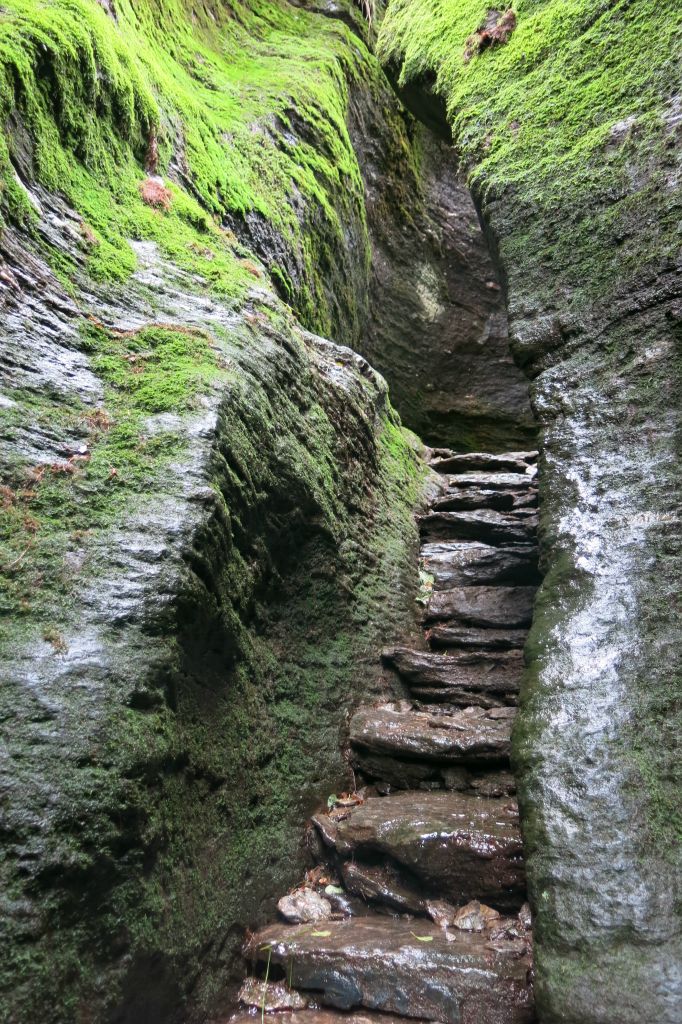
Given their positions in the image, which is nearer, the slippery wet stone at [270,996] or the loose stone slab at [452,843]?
the slippery wet stone at [270,996]

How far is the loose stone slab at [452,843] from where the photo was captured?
305 centimetres

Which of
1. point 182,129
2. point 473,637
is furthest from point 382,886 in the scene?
point 182,129

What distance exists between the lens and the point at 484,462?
841cm

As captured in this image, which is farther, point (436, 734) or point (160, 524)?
point (436, 734)

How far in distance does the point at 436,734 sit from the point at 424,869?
2.95ft

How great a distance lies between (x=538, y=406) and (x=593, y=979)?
270 centimetres

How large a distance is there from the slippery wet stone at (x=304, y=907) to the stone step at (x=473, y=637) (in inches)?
88.9

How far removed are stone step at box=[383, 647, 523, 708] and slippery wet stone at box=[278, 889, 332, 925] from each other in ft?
5.49

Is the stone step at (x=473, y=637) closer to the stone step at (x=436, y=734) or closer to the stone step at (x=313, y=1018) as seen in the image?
the stone step at (x=436, y=734)

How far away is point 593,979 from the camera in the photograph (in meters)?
2.13

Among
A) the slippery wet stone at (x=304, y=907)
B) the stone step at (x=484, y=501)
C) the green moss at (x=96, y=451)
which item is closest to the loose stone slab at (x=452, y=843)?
the slippery wet stone at (x=304, y=907)

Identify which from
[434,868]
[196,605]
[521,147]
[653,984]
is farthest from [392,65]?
[653,984]

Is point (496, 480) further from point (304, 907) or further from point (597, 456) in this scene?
point (304, 907)

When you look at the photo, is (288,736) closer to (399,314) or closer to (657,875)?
(657,875)
